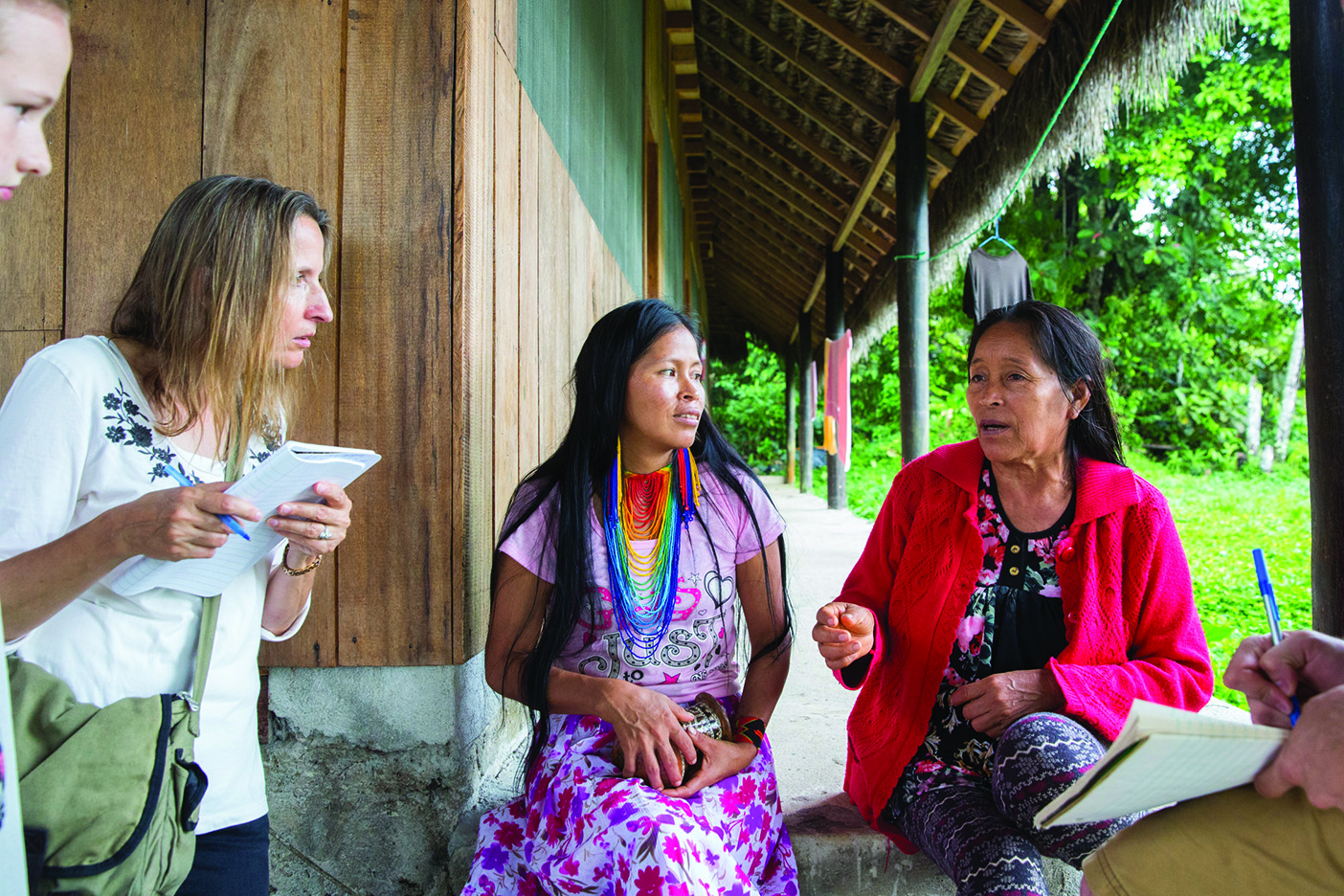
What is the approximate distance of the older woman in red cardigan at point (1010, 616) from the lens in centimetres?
162

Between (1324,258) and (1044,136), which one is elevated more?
(1044,136)

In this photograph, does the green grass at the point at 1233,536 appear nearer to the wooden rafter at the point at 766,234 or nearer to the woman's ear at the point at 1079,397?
the woman's ear at the point at 1079,397

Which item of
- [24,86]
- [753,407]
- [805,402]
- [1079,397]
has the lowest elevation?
[1079,397]

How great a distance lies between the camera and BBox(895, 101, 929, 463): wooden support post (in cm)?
611

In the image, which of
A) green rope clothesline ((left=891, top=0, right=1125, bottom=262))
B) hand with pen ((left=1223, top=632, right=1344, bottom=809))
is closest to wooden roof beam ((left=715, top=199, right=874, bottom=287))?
green rope clothesline ((left=891, top=0, right=1125, bottom=262))

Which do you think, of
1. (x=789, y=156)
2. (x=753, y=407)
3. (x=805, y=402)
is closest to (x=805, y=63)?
(x=789, y=156)

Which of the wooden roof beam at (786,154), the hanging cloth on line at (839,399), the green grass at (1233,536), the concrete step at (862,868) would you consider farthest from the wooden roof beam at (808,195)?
the concrete step at (862,868)

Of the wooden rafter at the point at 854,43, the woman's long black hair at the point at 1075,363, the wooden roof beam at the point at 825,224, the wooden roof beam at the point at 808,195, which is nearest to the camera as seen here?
the woman's long black hair at the point at 1075,363

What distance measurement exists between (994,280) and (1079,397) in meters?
4.73

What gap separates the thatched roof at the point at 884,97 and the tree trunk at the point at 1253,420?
12904mm

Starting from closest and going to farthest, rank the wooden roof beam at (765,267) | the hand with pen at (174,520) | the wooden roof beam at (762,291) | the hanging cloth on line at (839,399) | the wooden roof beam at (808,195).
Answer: the hand with pen at (174,520) < the wooden roof beam at (808,195) < the hanging cloth on line at (839,399) < the wooden roof beam at (765,267) < the wooden roof beam at (762,291)

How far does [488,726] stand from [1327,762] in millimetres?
1774

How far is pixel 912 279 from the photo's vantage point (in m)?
6.31

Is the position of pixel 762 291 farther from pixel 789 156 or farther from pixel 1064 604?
pixel 1064 604
